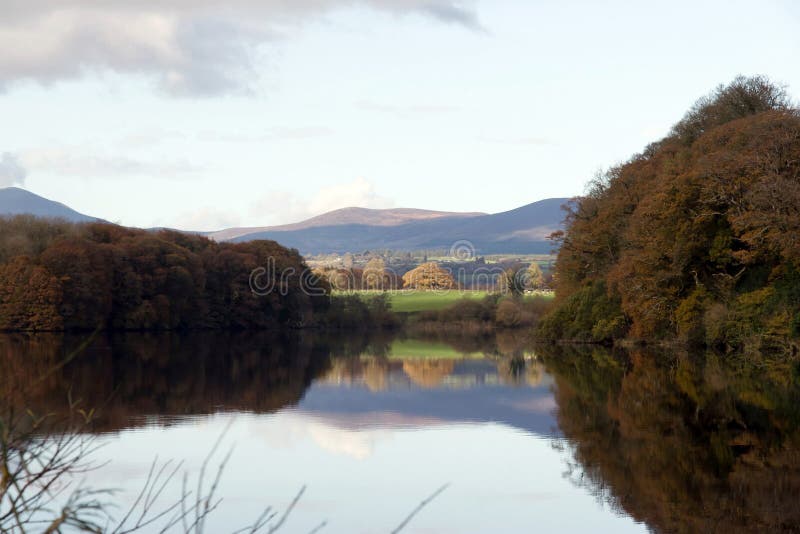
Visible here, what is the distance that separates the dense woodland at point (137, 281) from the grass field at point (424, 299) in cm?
1038

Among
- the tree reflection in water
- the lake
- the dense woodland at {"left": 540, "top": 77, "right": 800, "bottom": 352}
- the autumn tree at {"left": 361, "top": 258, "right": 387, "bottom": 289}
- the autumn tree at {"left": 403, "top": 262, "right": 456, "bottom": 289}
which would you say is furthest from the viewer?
the autumn tree at {"left": 403, "top": 262, "right": 456, "bottom": 289}

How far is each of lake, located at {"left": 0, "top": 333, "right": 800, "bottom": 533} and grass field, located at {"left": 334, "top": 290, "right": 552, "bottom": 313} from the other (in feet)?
183

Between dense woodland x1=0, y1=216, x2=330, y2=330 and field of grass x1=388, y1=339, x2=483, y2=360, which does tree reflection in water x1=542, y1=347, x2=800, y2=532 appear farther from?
dense woodland x1=0, y1=216, x2=330, y2=330

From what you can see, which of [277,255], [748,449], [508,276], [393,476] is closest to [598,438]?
[748,449]

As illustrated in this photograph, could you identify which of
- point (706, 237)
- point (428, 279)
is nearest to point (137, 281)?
point (706, 237)

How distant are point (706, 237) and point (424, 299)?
63.2 m

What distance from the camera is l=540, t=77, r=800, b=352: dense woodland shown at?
36250 millimetres

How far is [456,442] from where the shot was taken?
60.5 ft

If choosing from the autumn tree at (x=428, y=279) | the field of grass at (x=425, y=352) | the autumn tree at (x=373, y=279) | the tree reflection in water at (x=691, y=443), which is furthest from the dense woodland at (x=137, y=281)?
the tree reflection in water at (x=691, y=443)

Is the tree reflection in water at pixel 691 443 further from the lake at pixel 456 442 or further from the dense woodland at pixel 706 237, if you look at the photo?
the dense woodland at pixel 706 237

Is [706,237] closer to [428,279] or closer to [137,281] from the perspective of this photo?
[137,281]

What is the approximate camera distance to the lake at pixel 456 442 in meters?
12.0

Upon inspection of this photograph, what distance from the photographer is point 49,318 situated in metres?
67.4

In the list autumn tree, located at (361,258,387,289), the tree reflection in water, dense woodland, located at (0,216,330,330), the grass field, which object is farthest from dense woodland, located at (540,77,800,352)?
autumn tree, located at (361,258,387,289)
